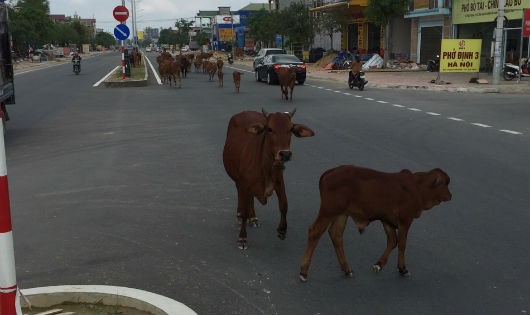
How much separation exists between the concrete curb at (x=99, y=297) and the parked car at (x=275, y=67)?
22.4 meters

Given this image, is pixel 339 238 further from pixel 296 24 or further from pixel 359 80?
pixel 296 24

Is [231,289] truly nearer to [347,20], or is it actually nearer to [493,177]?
[493,177]

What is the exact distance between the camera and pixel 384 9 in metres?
35.0

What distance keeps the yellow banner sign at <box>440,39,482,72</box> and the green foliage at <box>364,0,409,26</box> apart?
11467 mm

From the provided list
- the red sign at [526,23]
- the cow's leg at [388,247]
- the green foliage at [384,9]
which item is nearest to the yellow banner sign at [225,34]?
the green foliage at [384,9]

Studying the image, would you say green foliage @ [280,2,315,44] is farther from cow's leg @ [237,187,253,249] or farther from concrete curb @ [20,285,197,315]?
concrete curb @ [20,285,197,315]

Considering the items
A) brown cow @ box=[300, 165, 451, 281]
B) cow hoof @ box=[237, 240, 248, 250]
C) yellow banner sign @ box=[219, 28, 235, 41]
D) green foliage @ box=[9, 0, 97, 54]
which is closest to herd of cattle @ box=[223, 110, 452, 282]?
brown cow @ box=[300, 165, 451, 281]

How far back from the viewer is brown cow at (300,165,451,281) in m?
4.21

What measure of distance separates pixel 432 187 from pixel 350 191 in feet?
2.40

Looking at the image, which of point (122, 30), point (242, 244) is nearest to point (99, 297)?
point (242, 244)

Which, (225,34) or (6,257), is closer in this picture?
(6,257)

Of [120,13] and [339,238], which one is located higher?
[120,13]

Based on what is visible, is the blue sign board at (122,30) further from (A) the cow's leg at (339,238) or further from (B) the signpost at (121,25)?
(A) the cow's leg at (339,238)

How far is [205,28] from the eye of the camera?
175750 millimetres
